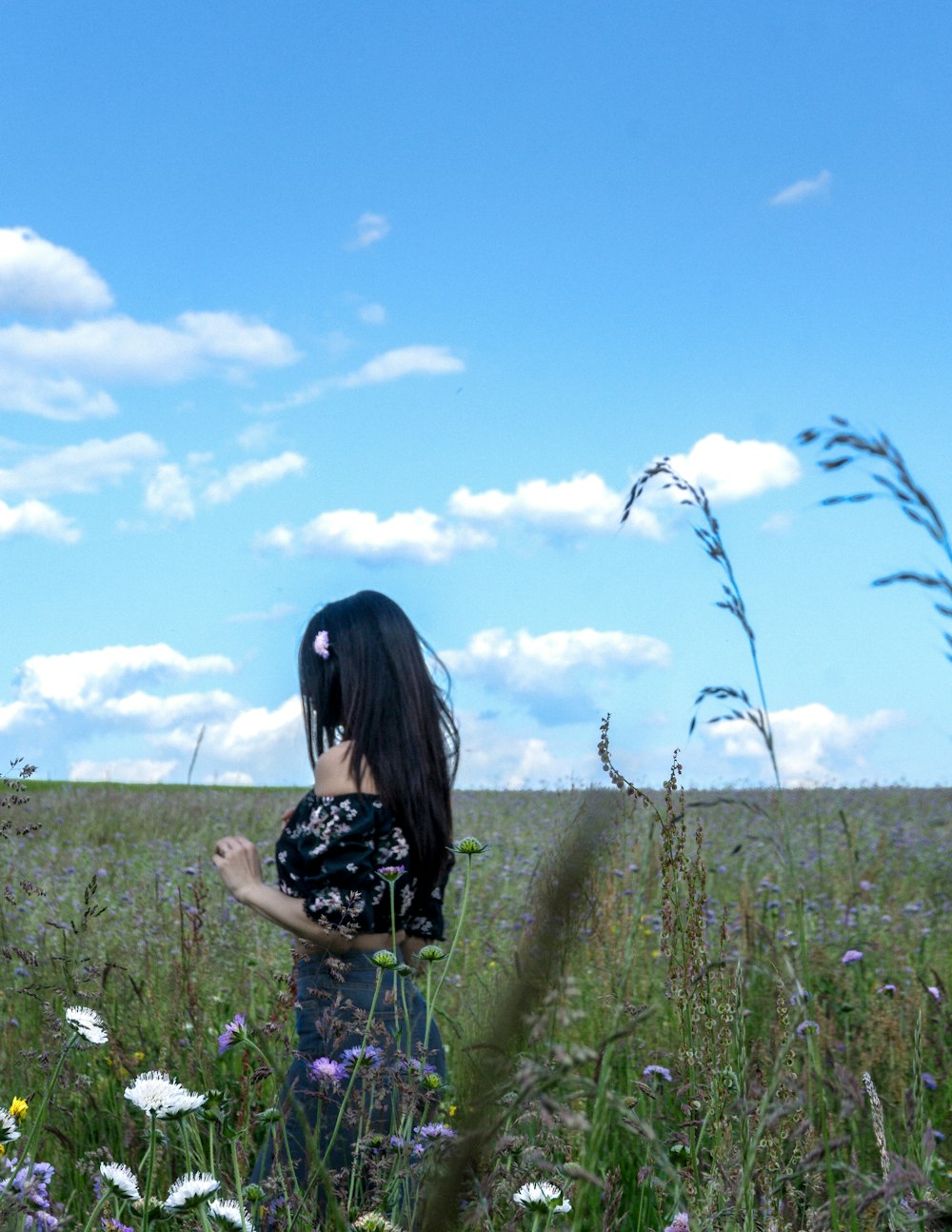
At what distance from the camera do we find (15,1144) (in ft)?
7.25

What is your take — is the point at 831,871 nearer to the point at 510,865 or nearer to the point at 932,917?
the point at 932,917

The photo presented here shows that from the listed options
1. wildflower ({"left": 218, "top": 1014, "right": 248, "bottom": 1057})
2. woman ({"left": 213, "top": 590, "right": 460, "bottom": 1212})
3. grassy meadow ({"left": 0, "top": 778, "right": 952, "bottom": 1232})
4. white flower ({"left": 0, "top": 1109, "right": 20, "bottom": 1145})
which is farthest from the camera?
woman ({"left": 213, "top": 590, "right": 460, "bottom": 1212})

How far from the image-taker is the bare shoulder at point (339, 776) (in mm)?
3299

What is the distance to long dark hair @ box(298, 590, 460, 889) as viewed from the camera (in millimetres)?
3305

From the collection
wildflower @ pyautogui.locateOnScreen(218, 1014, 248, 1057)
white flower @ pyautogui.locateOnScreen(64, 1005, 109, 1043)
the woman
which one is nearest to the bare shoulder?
the woman

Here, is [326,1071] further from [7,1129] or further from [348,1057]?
[7,1129]

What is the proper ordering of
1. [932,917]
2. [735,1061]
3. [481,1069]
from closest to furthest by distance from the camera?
[481,1069] < [735,1061] < [932,917]

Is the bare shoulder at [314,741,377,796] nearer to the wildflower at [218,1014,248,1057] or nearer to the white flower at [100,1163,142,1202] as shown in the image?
the wildflower at [218,1014,248,1057]

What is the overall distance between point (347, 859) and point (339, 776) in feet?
0.80

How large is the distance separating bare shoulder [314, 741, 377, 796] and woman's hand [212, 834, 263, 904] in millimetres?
261

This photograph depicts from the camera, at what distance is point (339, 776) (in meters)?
3.30

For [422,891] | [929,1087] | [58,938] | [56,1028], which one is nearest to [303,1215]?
[56,1028]

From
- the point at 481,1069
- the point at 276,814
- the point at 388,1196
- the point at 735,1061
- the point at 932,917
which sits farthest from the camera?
the point at 276,814

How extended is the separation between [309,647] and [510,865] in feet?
15.0
